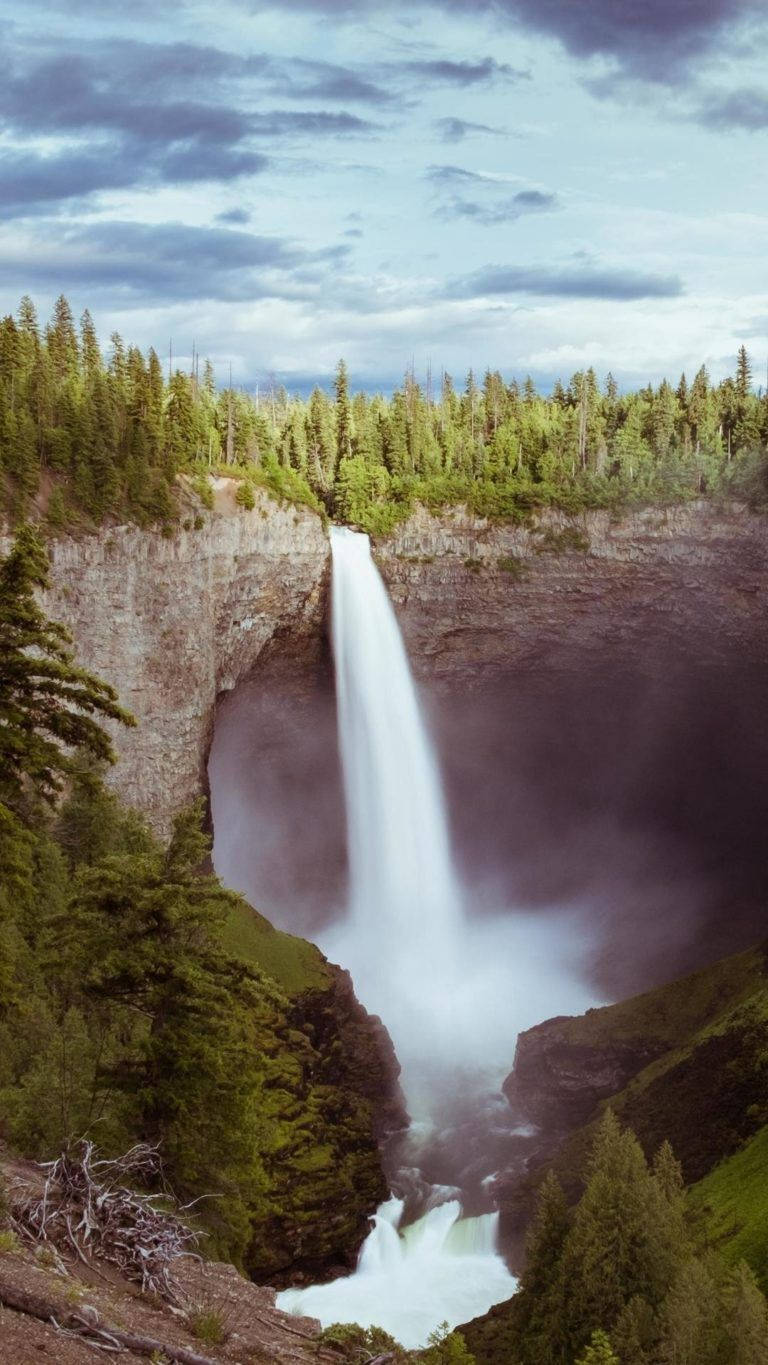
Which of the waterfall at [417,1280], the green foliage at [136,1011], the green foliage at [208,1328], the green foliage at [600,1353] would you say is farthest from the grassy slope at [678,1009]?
the green foliage at [208,1328]

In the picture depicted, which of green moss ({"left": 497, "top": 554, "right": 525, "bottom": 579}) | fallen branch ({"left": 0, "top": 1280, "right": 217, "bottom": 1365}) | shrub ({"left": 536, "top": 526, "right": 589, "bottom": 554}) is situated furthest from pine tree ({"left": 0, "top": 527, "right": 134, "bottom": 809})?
shrub ({"left": 536, "top": 526, "right": 589, "bottom": 554})

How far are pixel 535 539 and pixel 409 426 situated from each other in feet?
50.9

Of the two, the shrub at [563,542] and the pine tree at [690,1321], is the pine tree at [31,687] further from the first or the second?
the shrub at [563,542]

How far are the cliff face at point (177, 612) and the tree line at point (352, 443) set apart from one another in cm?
181

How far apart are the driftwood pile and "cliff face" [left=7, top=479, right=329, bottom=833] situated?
41.0 meters

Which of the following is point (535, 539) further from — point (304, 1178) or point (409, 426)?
point (304, 1178)

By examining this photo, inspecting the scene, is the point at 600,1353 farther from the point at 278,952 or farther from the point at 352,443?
the point at 352,443

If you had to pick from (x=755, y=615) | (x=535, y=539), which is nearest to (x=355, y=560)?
(x=535, y=539)

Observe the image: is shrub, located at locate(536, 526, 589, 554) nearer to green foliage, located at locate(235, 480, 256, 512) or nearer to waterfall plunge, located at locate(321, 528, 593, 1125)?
waterfall plunge, located at locate(321, 528, 593, 1125)

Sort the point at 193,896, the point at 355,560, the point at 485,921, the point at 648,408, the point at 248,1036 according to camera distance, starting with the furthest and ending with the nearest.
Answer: the point at 648,408
the point at 485,921
the point at 355,560
the point at 248,1036
the point at 193,896

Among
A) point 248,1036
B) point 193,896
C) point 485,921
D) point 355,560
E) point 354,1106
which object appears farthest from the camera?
point 485,921

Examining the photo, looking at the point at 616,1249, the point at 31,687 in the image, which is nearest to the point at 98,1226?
the point at 31,687

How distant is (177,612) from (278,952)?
19.0 meters

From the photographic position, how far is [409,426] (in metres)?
91.1
